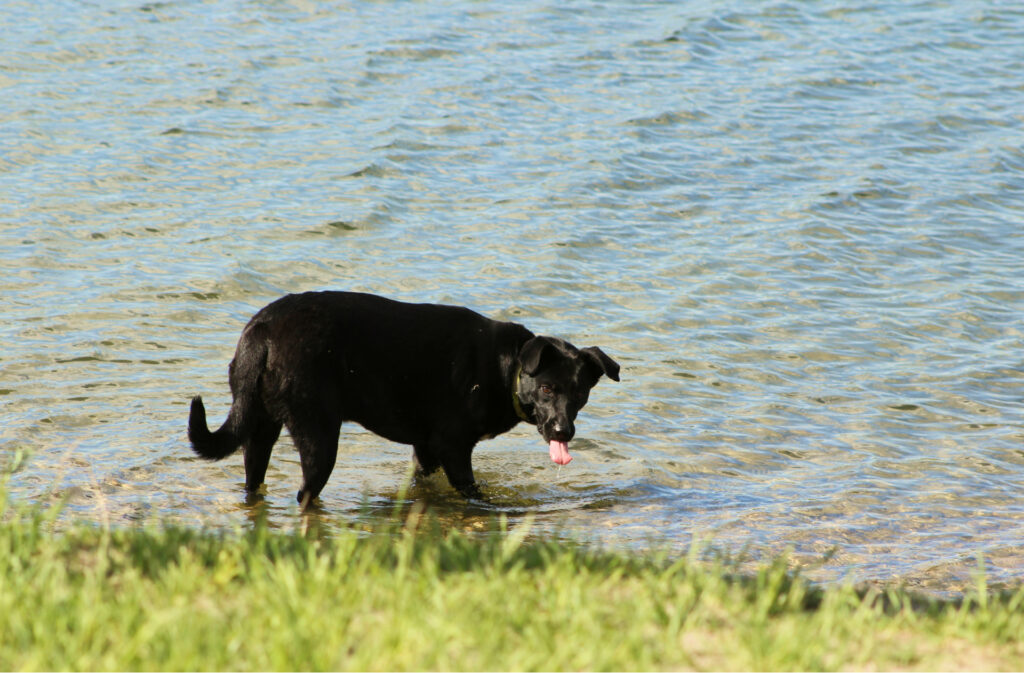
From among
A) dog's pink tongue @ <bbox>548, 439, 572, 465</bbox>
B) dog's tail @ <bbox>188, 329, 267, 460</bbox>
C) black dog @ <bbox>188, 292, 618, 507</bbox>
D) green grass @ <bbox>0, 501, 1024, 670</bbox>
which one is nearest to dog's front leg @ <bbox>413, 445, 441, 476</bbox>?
black dog @ <bbox>188, 292, 618, 507</bbox>

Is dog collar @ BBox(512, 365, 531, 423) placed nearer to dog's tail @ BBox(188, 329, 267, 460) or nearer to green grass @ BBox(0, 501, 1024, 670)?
dog's tail @ BBox(188, 329, 267, 460)

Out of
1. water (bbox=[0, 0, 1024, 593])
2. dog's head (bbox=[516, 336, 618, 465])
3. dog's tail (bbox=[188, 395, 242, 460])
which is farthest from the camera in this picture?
water (bbox=[0, 0, 1024, 593])

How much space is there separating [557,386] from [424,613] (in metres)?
3.53

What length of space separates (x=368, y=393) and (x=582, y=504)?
1.63 meters

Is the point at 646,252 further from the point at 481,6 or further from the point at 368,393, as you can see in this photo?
the point at 481,6

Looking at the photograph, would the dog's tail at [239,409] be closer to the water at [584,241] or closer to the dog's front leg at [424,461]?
the water at [584,241]

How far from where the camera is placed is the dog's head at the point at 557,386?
292 inches

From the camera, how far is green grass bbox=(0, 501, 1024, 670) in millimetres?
3705

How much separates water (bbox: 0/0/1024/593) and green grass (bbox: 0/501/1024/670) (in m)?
0.70

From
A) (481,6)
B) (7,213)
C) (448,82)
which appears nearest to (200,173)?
(7,213)

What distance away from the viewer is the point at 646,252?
42.0ft

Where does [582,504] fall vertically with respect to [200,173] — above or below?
below

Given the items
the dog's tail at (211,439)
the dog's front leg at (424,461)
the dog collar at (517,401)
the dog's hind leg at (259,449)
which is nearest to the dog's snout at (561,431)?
the dog collar at (517,401)

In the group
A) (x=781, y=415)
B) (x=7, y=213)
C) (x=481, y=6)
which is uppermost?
(x=481, y=6)
